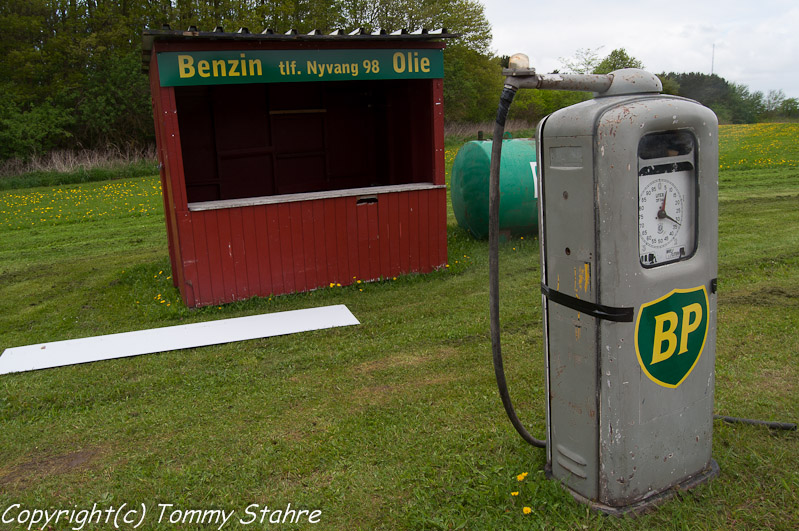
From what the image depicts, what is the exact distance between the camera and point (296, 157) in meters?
9.49

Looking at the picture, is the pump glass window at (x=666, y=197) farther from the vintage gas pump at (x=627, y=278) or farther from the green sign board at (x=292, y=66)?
the green sign board at (x=292, y=66)

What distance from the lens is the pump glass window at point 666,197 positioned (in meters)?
2.78

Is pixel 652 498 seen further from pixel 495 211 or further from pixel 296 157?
pixel 296 157

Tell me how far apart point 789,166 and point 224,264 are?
15.1 m

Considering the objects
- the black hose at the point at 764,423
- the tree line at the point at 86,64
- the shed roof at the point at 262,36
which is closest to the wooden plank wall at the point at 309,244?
the shed roof at the point at 262,36

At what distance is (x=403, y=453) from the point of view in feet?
12.1

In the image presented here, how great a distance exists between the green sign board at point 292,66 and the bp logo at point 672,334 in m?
5.25

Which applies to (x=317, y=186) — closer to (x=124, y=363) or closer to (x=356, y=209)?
(x=356, y=209)

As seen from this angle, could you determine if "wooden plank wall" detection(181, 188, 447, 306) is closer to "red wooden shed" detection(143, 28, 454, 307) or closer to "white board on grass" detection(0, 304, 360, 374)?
"red wooden shed" detection(143, 28, 454, 307)

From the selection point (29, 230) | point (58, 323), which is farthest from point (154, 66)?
point (29, 230)

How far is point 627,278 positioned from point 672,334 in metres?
0.41

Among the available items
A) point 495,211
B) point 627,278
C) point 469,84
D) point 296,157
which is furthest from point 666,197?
point 469,84

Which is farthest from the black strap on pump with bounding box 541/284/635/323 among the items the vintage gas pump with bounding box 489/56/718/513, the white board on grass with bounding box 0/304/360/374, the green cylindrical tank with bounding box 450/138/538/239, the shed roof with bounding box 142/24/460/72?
the green cylindrical tank with bounding box 450/138/538/239

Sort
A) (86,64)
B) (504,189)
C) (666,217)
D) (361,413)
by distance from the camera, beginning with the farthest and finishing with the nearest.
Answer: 1. (86,64)
2. (504,189)
3. (361,413)
4. (666,217)
